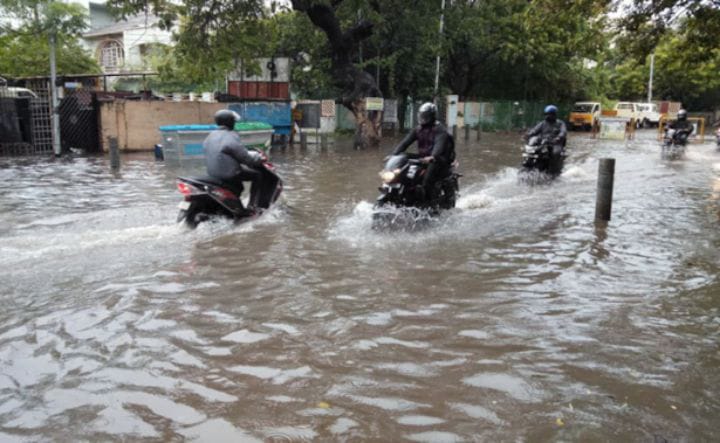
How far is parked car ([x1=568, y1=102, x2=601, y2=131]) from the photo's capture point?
38.5 m

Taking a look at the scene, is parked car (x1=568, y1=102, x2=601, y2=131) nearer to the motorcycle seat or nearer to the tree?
the tree

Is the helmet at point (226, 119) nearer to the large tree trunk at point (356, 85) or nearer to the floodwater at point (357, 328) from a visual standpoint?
the floodwater at point (357, 328)

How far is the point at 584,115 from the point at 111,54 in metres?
31.3

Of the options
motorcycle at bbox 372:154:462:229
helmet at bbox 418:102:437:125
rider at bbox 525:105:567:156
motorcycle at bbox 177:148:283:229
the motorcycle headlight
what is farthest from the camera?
rider at bbox 525:105:567:156

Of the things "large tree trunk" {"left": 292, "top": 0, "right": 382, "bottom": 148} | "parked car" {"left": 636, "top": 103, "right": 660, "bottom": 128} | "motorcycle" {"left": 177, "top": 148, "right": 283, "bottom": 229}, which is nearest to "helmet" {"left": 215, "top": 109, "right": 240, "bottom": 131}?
"motorcycle" {"left": 177, "top": 148, "right": 283, "bottom": 229}

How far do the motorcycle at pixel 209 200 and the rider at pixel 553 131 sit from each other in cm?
656

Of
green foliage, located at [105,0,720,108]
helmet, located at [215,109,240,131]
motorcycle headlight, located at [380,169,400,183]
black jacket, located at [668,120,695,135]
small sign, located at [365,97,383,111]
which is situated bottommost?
motorcycle headlight, located at [380,169,400,183]

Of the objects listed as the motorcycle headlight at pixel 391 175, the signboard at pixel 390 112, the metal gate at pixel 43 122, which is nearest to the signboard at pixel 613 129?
the signboard at pixel 390 112

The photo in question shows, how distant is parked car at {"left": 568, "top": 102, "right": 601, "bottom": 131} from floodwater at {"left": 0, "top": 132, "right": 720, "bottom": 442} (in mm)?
31221

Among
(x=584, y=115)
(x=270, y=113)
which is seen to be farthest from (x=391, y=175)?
(x=584, y=115)

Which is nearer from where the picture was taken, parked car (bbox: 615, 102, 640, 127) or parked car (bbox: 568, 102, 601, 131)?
parked car (bbox: 568, 102, 601, 131)

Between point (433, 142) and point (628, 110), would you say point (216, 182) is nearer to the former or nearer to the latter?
point (433, 142)

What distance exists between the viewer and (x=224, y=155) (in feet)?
25.2

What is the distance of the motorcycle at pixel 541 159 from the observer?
41.2 ft
